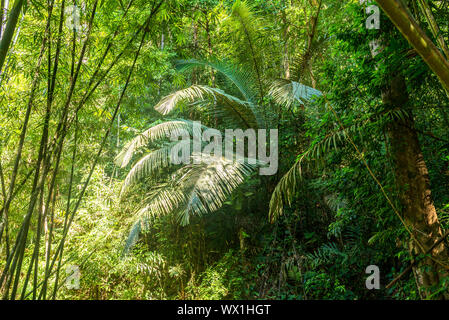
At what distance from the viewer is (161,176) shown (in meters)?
5.05

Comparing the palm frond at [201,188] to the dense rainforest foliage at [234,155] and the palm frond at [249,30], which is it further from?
the palm frond at [249,30]

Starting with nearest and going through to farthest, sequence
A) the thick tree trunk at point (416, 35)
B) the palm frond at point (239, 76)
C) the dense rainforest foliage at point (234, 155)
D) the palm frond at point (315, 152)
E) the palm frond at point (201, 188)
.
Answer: the thick tree trunk at point (416, 35) → the dense rainforest foliage at point (234, 155) → the palm frond at point (315, 152) → the palm frond at point (201, 188) → the palm frond at point (239, 76)

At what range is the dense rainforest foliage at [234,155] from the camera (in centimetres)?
197

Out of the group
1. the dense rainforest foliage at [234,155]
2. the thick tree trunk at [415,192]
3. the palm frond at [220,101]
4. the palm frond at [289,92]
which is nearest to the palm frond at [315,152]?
the dense rainforest foliage at [234,155]

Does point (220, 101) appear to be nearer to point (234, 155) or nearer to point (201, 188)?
point (234, 155)

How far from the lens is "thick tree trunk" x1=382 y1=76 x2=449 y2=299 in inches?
79.9

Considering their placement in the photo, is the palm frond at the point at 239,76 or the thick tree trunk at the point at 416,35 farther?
the palm frond at the point at 239,76

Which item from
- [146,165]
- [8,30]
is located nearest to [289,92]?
[146,165]

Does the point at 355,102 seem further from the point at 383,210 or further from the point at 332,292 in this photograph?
the point at 332,292

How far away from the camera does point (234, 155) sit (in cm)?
399

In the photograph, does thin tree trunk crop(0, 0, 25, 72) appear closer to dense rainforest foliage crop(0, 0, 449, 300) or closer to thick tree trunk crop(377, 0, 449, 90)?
dense rainforest foliage crop(0, 0, 449, 300)

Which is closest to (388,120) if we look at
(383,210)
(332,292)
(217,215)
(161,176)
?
(383,210)

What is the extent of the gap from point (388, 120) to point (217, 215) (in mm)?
2789

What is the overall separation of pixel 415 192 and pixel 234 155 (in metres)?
2.25
